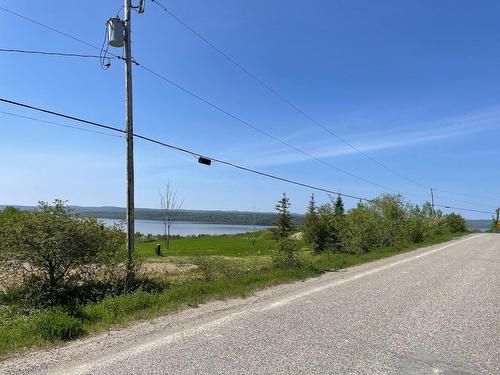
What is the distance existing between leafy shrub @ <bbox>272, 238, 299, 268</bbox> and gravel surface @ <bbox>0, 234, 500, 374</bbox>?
5.82m

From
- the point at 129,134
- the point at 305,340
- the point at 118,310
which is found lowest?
the point at 305,340

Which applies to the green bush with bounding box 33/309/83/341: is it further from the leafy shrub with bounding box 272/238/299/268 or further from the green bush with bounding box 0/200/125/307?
the leafy shrub with bounding box 272/238/299/268

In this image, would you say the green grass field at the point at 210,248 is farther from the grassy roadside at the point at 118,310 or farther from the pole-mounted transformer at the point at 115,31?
the pole-mounted transformer at the point at 115,31

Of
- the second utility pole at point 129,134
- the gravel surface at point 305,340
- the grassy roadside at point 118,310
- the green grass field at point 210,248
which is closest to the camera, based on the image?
the gravel surface at point 305,340

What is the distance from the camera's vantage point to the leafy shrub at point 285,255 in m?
16.9

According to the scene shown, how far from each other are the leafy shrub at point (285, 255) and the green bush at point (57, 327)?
1027 centimetres

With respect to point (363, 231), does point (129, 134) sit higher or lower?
higher

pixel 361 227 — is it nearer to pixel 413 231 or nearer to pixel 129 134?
pixel 413 231

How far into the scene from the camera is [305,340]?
21.5 feet

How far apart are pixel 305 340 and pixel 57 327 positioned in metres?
3.77

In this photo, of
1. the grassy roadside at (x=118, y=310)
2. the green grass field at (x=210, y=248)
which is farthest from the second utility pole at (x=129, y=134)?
the green grass field at (x=210, y=248)

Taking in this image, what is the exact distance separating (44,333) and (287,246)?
452 inches

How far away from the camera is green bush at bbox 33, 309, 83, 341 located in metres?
6.79

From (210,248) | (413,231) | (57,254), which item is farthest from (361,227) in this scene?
(57,254)
